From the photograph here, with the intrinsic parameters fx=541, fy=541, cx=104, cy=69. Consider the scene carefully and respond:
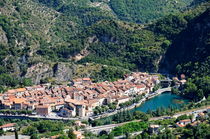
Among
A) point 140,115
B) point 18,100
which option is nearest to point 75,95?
point 18,100

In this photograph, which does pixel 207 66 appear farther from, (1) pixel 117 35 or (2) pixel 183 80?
(1) pixel 117 35

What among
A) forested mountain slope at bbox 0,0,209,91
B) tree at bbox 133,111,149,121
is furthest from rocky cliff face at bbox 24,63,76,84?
tree at bbox 133,111,149,121

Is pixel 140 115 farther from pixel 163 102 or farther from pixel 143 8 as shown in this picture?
pixel 143 8

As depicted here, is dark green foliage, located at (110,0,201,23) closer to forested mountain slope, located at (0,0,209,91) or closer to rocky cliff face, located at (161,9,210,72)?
forested mountain slope, located at (0,0,209,91)

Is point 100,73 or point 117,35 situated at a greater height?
point 117,35

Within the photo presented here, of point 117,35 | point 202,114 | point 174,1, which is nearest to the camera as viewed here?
point 202,114

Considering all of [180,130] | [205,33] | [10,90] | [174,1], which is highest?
[174,1]

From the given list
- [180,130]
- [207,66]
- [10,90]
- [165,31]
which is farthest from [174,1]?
[180,130]
